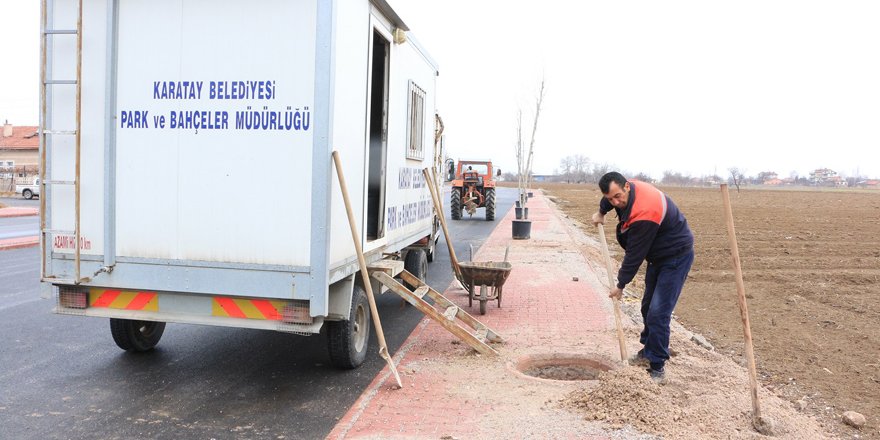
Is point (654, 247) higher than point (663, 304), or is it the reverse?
point (654, 247)

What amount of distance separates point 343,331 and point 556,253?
32.9 feet

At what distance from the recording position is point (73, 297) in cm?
538

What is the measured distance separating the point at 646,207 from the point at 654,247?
48 cm

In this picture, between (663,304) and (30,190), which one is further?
(30,190)

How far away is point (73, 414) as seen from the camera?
4914mm

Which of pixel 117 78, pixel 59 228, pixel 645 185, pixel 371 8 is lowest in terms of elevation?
pixel 59 228

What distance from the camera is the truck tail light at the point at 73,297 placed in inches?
211

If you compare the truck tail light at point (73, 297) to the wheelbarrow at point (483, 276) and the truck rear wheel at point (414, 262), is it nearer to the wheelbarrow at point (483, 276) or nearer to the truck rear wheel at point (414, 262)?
the wheelbarrow at point (483, 276)

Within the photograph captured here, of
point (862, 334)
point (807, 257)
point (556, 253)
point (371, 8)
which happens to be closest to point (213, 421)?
point (371, 8)

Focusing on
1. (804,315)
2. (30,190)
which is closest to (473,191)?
(804,315)

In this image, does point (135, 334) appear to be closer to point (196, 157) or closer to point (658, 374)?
point (196, 157)

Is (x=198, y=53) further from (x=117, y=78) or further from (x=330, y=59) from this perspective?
(x=330, y=59)

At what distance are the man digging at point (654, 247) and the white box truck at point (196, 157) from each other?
7.77ft

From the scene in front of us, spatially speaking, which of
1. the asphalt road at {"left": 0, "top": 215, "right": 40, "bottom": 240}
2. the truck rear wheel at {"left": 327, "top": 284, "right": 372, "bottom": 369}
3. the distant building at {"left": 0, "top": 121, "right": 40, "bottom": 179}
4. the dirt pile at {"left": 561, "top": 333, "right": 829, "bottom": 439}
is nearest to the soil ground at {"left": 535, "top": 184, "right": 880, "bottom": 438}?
the dirt pile at {"left": 561, "top": 333, "right": 829, "bottom": 439}
